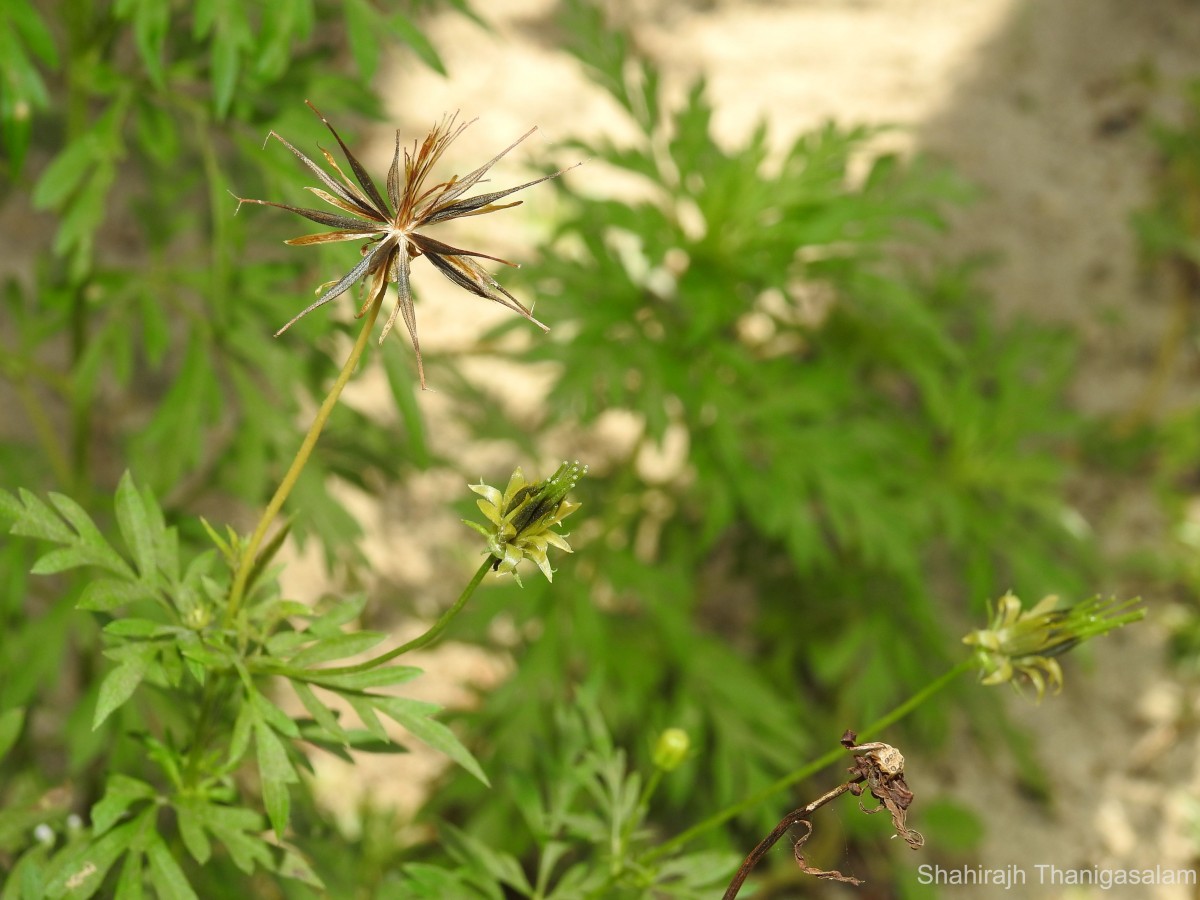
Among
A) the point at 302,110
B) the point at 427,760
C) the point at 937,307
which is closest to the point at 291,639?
the point at 302,110

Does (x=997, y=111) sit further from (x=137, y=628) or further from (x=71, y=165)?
(x=137, y=628)

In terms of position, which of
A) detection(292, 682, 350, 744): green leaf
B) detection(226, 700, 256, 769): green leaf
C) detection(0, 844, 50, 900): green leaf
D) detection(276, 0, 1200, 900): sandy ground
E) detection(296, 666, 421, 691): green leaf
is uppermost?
detection(276, 0, 1200, 900): sandy ground

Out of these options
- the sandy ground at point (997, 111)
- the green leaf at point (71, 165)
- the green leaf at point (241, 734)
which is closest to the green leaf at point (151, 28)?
the green leaf at point (71, 165)

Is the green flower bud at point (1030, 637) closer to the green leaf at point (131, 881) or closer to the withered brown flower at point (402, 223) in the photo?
the withered brown flower at point (402, 223)

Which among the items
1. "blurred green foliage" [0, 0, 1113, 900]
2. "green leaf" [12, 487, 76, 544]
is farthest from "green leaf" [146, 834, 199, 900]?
"green leaf" [12, 487, 76, 544]

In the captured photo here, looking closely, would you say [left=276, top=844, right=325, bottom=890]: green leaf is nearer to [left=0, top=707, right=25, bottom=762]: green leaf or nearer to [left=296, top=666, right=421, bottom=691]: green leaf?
[left=296, top=666, right=421, bottom=691]: green leaf

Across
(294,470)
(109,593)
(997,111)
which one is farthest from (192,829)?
(997,111)
